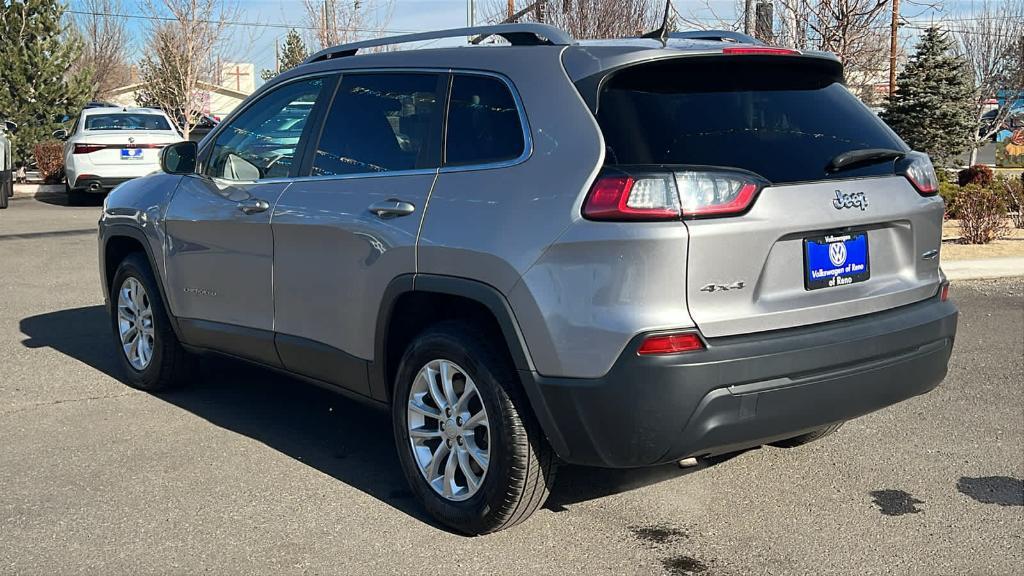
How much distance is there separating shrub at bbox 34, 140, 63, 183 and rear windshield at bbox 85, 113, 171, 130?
134 inches

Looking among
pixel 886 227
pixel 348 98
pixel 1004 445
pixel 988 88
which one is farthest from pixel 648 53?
pixel 988 88

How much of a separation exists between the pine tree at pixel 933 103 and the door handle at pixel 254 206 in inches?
940

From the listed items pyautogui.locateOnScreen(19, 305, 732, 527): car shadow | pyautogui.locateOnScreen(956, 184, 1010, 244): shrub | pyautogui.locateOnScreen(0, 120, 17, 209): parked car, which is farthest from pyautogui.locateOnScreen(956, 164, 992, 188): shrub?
pyautogui.locateOnScreen(19, 305, 732, 527): car shadow

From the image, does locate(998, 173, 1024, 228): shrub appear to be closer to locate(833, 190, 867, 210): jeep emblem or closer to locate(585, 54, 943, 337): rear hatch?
locate(585, 54, 943, 337): rear hatch

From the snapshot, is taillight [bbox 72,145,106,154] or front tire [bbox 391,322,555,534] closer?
front tire [bbox 391,322,555,534]

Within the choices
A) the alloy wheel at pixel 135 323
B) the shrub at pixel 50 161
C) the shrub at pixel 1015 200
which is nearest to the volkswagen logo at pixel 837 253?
the alloy wheel at pixel 135 323

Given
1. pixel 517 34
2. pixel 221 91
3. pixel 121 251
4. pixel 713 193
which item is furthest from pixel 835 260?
pixel 221 91

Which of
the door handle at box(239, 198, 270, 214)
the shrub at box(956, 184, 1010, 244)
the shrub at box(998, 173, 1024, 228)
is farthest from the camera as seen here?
the shrub at box(998, 173, 1024, 228)

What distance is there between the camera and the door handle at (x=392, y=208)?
4246 millimetres

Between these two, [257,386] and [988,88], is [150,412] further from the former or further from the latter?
[988,88]

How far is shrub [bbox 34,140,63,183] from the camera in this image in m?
21.5

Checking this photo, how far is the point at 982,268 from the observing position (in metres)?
11.2

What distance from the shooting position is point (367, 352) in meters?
4.52

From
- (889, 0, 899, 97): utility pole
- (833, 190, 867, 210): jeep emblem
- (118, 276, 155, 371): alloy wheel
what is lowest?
(118, 276, 155, 371): alloy wheel
